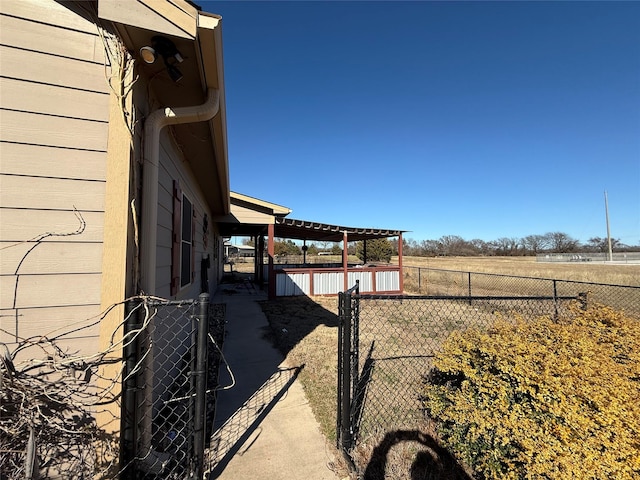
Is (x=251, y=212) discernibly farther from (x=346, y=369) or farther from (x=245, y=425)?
(x=346, y=369)

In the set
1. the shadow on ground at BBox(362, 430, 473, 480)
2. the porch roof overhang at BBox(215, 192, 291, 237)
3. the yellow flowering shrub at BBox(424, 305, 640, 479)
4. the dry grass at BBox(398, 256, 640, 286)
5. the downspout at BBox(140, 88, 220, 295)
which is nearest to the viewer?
the yellow flowering shrub at BBox(424, 305, 640, 479)

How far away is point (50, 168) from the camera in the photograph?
163 cm

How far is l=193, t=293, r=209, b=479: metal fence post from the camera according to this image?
1697 mm

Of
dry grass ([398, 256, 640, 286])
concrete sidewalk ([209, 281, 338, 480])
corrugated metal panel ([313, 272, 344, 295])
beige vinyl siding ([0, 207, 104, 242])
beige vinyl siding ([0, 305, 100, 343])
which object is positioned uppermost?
beige vinyl siding ([0, 207, 104, 242])

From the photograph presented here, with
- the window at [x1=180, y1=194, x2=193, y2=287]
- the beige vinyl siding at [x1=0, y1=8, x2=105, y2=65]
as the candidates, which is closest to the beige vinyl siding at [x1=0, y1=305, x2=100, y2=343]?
the beige vinyl siding at [x1=0, y1=8, x2=105, y2=65]

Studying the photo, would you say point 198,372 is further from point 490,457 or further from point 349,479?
point 490,457

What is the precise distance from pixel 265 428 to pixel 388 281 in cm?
939

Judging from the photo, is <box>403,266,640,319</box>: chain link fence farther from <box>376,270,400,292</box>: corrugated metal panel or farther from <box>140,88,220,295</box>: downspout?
<box>140,88,220,295</box>: downspout

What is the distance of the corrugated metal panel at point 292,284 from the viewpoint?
32.8ft

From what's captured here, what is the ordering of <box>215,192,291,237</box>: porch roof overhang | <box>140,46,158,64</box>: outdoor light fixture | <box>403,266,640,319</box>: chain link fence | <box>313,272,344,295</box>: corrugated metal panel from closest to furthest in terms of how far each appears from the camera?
<box>140,46,158,64</box>: outdoor light fixture
<box>215,192,291,237</box>: porch roof overhang
<box>403,266,640,319</box>: chain link fence
<box>313,272,344,295</box>: corrugated metal panel

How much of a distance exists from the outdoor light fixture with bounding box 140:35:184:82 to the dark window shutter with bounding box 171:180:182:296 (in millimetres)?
1520

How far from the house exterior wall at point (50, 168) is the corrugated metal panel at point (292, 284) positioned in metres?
8.36

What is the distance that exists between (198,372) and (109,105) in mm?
1707

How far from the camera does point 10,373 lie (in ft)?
4.22
